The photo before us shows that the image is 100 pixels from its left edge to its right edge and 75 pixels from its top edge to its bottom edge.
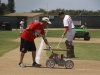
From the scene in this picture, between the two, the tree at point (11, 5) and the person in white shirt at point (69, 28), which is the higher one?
the person in white shirt at point (69, 28)

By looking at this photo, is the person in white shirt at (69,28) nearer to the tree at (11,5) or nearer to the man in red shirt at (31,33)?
the man in red shirt at (31,33)

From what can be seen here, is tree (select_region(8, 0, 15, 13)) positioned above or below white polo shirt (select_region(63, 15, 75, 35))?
below

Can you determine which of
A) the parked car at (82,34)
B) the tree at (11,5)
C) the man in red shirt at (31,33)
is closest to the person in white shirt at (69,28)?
the man in red shirt at (31,33)

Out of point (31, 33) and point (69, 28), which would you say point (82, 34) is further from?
point (31, 33)

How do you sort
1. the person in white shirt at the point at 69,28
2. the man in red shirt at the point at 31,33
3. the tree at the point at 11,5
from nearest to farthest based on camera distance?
1. the man in red shirt at the point at 31,33
2. the person in white shirt at the point at 69,28
3. the tree at the point at 11,5

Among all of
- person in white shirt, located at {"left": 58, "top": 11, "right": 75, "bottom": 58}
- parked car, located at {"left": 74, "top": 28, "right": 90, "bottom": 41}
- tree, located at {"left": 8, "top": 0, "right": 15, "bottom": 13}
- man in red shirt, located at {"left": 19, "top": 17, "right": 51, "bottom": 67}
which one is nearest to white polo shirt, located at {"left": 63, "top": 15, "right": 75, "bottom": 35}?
person in white shirt, located at {"left": 58, "top": 11, "right": 75, "bottom": 58}

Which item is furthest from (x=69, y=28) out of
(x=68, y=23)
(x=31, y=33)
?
(x=31, y=33)

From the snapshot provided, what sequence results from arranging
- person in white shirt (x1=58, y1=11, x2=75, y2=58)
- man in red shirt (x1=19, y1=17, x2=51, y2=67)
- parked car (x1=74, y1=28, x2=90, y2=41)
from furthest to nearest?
1. parked car (x1=74, y1=28, x2=90, y2=41)
2. person in white shirt (x1=58, y1=11, x2=75, y2=58)
3. man in red shirt (x1=19, y1=17, x2=51, y2=67)

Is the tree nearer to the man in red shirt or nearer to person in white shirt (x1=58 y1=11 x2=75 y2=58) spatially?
person in white shirt (x1=58 y1=11 x2=75 y2=58)

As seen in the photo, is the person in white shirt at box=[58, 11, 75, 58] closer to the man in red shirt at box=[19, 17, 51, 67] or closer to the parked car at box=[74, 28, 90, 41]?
the man in red shirt at box=[19, 17, 51, 67]

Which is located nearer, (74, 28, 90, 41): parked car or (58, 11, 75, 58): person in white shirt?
(58, 11, 75, 58): person in white shirt

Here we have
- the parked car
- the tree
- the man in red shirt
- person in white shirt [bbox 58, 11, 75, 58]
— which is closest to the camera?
the man in red shirt

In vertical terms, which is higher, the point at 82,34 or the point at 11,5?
the point at 11,5

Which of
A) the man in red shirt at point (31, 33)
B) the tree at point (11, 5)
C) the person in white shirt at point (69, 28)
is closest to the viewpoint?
the man in red shirt at point (31, 33)
